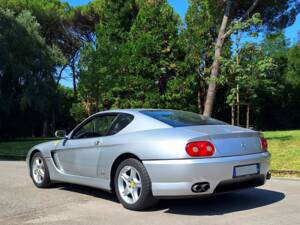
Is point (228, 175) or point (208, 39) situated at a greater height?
point (208, 39)

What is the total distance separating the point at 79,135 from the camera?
25.5 feet

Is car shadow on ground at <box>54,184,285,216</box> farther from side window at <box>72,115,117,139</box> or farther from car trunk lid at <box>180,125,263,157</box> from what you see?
side window at <box>72,115,117,139</box>


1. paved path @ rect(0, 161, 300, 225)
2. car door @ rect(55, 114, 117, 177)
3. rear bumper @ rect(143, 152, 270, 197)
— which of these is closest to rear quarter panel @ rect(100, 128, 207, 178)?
rear bumper @ rect(143, 152, 270, 197)

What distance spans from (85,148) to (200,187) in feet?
7.19

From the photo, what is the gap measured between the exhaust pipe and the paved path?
1.18ft

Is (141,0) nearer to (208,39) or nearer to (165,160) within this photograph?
(208,39)

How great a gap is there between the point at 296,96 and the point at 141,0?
20.6 m

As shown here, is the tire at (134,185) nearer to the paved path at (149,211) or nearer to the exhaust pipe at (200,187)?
the paved path at (149,211)

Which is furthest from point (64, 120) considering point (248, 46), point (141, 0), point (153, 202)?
point (153, 202)

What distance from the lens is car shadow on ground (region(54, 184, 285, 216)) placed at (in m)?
6.36

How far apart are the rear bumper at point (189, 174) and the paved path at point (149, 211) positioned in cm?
35

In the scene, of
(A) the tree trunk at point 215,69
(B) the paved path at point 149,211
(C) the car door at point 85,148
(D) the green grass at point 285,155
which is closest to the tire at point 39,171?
(B) the paved path at point 149,211

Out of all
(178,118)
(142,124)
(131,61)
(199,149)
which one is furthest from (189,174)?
(131,61)

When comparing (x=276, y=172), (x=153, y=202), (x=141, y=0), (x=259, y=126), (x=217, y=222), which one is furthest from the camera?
(x=259, y=126)
